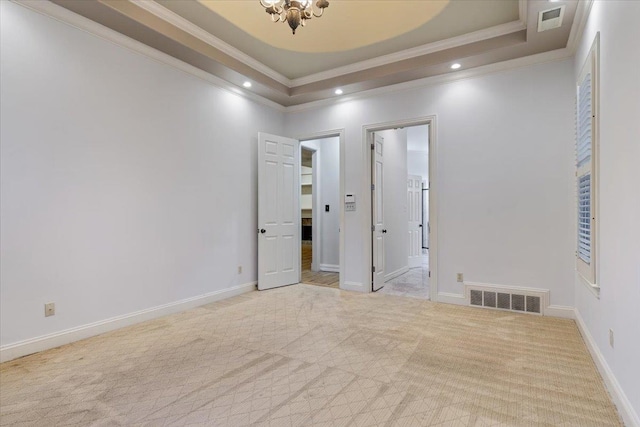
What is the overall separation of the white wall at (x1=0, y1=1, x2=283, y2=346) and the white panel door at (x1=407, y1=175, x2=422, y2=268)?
4.15m

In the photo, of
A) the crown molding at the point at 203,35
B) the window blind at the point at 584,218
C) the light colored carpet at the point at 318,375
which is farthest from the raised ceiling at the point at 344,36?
the light colored carpet at the point at 318,375

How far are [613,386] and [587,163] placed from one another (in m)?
1.74

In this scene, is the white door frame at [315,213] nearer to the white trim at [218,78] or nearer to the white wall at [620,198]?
the white trim at [218,78]

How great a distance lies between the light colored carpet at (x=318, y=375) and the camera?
6.24 ft

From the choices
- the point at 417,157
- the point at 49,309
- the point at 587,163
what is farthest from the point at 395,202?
the point at 49,309

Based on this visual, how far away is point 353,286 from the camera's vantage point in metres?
4.88

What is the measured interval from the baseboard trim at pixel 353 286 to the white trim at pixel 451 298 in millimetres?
1053

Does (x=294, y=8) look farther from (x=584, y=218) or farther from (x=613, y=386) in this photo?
(x=613, y=386)

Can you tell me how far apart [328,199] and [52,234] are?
14.8 ft

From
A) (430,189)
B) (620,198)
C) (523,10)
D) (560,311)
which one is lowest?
(560,311)

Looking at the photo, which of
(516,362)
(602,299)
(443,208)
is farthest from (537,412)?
(443,208)

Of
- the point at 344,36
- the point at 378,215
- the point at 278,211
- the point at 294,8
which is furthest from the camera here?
the point at 278,211

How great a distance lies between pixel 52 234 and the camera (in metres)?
2.85

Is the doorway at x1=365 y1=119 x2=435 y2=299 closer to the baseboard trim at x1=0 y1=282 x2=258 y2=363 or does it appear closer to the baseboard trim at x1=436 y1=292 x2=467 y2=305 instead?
the baseboard trim at x1=436 y1=292 x2=467 y2=305
